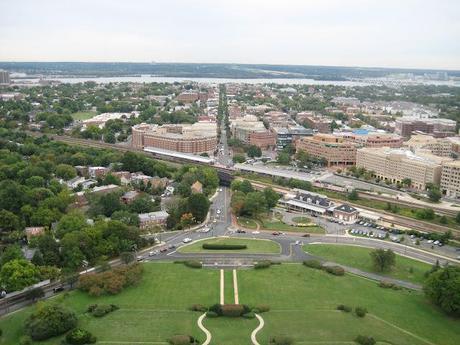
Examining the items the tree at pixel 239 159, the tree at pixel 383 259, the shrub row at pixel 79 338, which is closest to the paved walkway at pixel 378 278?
the tree at pixel 383 259

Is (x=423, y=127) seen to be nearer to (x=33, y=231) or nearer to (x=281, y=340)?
(x=33, y=231)

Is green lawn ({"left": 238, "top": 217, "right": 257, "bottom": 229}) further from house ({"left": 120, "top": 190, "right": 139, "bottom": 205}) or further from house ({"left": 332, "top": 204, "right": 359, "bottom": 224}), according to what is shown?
house ({"left": 120, "top": 190, "right": 139, "bottom": 205})

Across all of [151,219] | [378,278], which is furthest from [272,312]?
[151,219]

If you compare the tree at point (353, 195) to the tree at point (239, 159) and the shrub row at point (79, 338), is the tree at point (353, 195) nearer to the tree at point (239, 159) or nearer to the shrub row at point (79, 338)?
the tree at point (239, 159)

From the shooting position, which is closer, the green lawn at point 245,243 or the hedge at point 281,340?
the hedge at point 281,340

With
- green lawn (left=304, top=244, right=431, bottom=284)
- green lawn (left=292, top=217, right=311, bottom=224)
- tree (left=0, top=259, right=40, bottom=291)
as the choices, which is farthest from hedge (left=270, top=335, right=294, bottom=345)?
green lawn (left=292, top=217, right=311, bottom=224)

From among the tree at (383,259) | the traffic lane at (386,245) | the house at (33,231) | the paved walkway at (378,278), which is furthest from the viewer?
the house at (33,231)

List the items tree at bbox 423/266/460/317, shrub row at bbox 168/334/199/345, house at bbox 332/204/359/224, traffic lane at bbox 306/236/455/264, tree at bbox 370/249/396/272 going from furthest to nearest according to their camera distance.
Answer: house at bbox 332/204/359/224 < traffic lane at bbox 306/236/455/264 < tree at bbox 370/249/396/272 < tree at bbox 423/266/460/317 < shrub row at bbox 168/334/199/345
